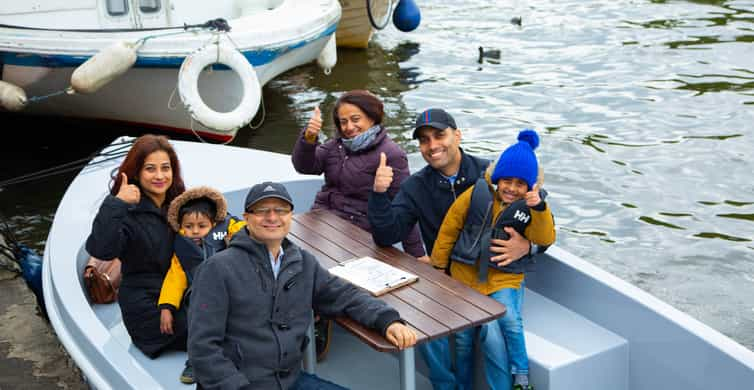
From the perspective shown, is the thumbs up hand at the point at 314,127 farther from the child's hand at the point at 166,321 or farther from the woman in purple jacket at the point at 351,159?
the child's hand at the point at 166,321

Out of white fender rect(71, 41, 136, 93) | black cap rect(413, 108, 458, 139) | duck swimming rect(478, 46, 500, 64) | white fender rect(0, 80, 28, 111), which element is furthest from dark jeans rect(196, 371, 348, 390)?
duck swimming rect(478, 46, 500, 64)

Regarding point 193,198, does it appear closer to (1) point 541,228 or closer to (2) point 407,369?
(2) point 407,369

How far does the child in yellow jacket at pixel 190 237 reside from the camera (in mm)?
3715

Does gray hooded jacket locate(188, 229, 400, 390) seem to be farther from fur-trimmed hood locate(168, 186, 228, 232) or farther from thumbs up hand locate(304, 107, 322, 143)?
thumbs up hand locate(304, 107, 322, 143)

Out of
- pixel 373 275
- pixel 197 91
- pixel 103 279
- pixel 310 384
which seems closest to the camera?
pixel 310 384

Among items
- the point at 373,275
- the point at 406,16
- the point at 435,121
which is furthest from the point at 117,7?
the point at 373,275

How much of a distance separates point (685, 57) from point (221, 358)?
34.9 ft

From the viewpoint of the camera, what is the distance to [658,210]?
7922mm

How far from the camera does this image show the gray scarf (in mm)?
4422

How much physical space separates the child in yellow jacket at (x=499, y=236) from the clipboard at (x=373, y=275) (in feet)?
1.00

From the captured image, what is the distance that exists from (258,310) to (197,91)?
228 inches

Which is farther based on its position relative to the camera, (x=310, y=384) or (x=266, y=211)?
(x=310, y=384)

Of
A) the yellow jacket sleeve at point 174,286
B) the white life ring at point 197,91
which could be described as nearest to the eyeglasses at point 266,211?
the yellow jacket sleeve at point 174,286

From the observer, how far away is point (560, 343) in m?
3.86
